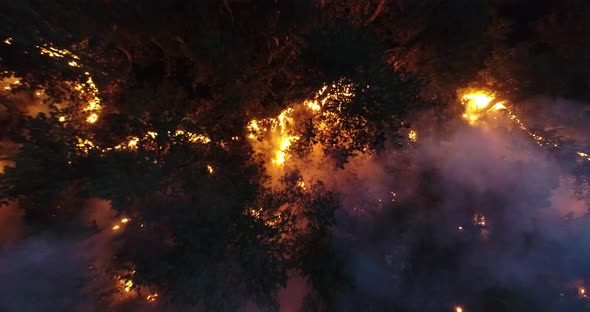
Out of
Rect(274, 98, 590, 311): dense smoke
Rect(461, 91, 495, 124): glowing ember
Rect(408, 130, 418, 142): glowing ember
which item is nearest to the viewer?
Rect(274, 98, 590, 311): dense smoke

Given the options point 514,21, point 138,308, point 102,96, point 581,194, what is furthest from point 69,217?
point 581,194

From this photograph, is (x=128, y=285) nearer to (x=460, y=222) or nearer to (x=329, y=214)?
(x=329, y=214)

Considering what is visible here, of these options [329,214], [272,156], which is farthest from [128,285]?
[329,214]

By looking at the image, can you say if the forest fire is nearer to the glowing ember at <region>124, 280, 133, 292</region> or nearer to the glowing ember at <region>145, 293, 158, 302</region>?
the glowing ember at <region>145, 293, 158, 302</region>

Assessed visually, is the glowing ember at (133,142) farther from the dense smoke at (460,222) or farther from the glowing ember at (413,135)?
the glowing ember at (413,135)

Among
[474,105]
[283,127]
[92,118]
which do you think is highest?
[92,118]

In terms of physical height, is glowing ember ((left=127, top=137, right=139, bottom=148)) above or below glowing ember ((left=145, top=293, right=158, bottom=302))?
above

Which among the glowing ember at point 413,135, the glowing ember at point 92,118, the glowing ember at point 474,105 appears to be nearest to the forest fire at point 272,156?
the glowing ember at point 92,118

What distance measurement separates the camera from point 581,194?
18125 millimetres

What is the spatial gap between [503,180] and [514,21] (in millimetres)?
9999

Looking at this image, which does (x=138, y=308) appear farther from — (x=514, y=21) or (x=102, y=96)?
(x=514, y=21)

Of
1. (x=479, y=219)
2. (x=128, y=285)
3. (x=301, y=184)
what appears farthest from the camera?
(x=479, y=219)

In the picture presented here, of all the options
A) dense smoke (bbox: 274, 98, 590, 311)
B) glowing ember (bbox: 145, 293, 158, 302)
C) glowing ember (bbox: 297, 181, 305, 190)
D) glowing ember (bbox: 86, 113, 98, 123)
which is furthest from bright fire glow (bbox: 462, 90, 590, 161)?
glowing ember (bbox: 145, 293, 158, 302)

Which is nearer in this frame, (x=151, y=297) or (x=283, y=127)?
(x=151, y=297)
